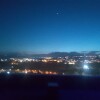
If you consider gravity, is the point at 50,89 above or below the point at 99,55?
below

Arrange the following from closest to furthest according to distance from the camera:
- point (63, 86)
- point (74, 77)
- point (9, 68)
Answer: point (63, 86) → point (74, 77) → point (9, 68)

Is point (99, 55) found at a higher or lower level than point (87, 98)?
higher

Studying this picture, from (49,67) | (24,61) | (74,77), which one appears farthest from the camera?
(24,61)

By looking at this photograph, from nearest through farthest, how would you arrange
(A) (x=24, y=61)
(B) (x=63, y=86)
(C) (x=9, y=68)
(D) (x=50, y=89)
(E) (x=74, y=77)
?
(D) (x=50, y=89)
(B) (x=63, y=86)
(E) (x=74, y=77)
(C) (x=9, y=68)
(A) (x=24, y=61)

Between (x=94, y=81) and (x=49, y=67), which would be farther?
(x=49, y=67)

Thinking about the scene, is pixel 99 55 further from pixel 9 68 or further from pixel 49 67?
pixel 9 68

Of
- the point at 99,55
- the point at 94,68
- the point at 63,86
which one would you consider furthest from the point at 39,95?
the point at 99,55

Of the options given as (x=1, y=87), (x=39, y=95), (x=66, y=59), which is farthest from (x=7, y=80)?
(x=66, y=59)

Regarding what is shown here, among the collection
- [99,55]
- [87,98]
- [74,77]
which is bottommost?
[87,98]

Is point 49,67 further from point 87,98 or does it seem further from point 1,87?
point 87,98
